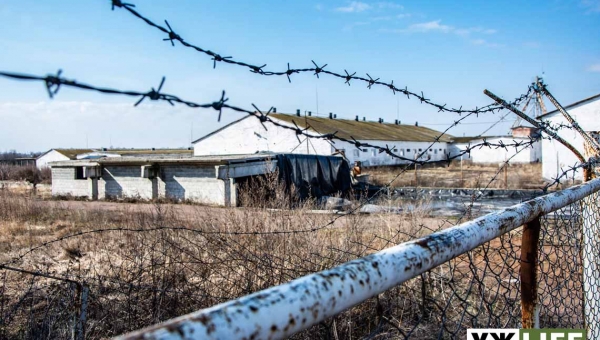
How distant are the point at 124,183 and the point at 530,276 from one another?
69.8 feet

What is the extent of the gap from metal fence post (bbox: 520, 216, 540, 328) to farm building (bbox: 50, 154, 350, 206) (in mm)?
Answer: 15709

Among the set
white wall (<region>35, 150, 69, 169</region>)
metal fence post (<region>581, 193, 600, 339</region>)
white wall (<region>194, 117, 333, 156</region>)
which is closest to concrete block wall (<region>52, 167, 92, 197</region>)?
white wall (<region>194, 117, 333, 156</region>)

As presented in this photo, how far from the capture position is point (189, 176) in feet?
63.4

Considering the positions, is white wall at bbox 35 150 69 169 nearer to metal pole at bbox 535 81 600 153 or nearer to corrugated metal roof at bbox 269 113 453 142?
corrugated metal roof at bbox 269 113 453 142

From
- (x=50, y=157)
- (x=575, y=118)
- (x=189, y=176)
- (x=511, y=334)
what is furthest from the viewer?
(x=50, y=157)

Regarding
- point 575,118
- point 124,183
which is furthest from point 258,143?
→ point 575,118

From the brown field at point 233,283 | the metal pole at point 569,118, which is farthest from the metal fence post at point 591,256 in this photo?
the metal pole at point 569,118

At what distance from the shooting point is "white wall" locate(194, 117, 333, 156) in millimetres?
30766

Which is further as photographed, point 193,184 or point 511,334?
point 193,184

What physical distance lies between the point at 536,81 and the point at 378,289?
383 cm

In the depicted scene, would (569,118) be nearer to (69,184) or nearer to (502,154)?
(69,184)

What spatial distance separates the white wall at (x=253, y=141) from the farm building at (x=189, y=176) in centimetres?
758

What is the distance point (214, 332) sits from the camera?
0.65 m

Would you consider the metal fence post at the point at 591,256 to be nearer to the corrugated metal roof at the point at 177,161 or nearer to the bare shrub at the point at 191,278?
the bare shrub at the point at 191,278
